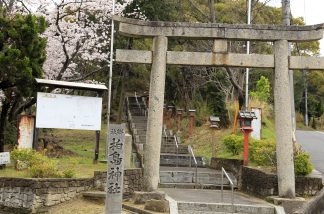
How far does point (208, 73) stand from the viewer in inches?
1172

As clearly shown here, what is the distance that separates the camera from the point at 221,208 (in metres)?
11.9

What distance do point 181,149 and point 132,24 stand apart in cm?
1069

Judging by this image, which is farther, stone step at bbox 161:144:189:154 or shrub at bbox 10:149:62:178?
stone step at bbox 161:144:189:154

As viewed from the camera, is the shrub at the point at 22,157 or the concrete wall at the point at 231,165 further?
the concrete wall at the point at 231,165

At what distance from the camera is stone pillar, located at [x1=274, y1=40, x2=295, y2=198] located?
1236cm

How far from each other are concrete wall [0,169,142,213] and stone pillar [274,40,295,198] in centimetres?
548

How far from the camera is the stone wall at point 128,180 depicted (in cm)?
1326

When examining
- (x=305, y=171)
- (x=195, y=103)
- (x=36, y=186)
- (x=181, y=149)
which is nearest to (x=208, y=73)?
(x=195, y=103)

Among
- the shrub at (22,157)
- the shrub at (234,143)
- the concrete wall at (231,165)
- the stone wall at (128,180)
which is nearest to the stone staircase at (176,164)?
the concrete wall at (231,165)

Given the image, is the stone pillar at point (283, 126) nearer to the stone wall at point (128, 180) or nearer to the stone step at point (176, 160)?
the stone wall at point (128, 180)

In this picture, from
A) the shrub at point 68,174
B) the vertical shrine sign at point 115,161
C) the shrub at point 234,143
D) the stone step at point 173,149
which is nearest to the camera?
the vertical shrine sign at point 115,161

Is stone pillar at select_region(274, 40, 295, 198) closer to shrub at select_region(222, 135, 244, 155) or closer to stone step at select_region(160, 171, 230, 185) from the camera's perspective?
stone step at select_region(160, 171, 230, 185)

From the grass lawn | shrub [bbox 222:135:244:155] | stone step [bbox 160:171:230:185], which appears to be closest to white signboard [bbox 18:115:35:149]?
the grass lawn

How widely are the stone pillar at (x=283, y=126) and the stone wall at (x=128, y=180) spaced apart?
4.12m
